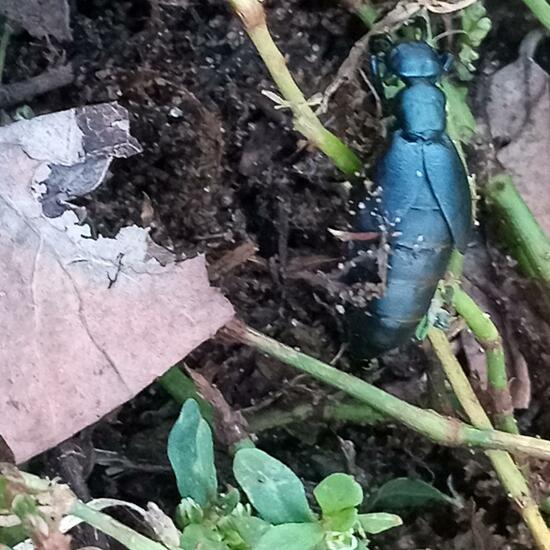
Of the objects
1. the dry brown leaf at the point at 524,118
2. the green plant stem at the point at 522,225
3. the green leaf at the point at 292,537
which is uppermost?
the dry brown leaf at the point at 524,118

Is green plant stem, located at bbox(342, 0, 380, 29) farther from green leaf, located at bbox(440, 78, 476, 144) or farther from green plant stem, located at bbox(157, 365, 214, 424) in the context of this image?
green plant stem, located at bbox(157, 365, 214, 424)

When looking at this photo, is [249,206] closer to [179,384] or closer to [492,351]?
[179,384]

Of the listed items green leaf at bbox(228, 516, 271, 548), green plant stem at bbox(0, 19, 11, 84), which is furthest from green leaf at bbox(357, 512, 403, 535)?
green plant stem at bbox(0, 19, 11, 84)

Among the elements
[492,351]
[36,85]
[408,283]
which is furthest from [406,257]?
[36,85]

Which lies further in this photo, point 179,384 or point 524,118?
point 524,118

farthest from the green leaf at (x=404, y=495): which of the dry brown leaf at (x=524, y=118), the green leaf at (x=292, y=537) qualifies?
the dry brown leaf at (x=524, y=118)

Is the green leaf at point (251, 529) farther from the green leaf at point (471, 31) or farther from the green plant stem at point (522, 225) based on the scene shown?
the green leaf at point (471, 31)
